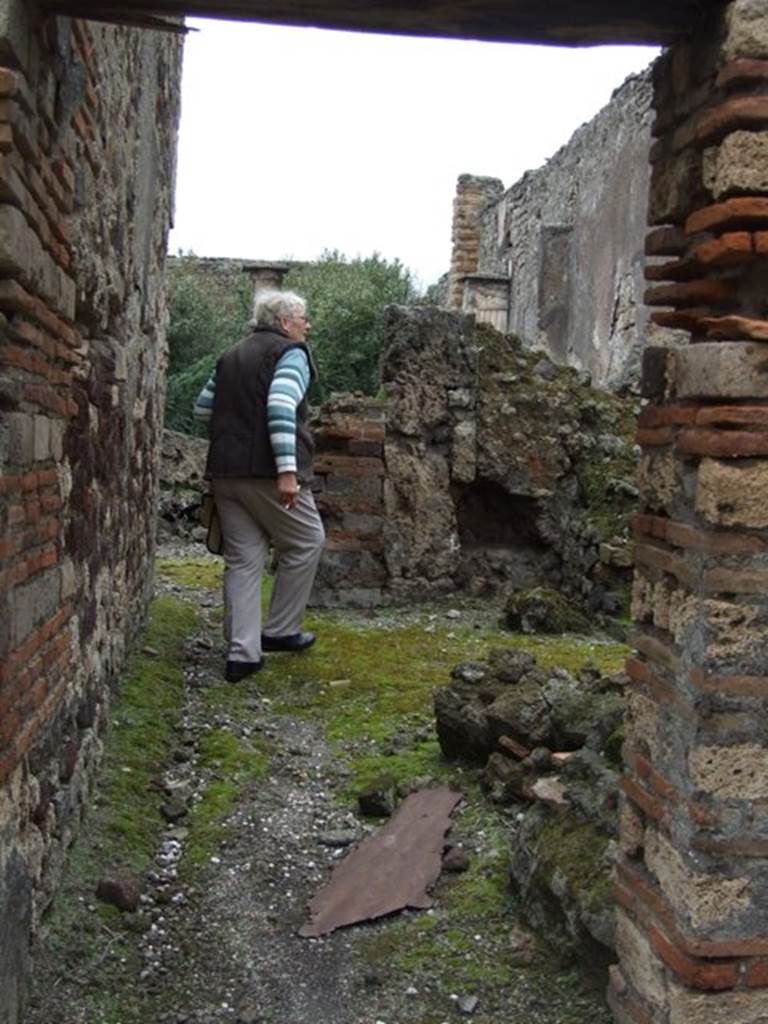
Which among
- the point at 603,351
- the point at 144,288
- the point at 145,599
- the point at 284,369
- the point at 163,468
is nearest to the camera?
the point at 284,369

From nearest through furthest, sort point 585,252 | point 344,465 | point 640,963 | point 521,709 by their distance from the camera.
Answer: point 640,963 → point 521,709 → point 344,465 → point 585,252

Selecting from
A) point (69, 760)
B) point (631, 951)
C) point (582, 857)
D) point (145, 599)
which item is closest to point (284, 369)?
point (145, 599)

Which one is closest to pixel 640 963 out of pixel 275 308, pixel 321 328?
pixel 275 308

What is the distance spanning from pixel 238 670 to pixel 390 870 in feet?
7.16

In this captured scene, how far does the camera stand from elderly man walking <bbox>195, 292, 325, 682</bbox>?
555 centimetres

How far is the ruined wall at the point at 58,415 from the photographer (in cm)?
256

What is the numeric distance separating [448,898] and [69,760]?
122cm

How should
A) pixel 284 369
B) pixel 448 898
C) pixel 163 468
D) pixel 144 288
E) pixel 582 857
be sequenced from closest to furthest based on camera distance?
pixel 582 857
pixel 448 898
pixel 284 369
pixel 144 288
pixel 163 468

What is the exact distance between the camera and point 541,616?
7109 mm

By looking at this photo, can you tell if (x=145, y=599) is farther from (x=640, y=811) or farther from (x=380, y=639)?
(x=640, y=811)

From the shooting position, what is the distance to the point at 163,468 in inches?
454

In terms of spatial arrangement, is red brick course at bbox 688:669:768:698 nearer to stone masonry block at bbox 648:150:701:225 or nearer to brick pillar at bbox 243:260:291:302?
stone masonry block at bbox 648:150:701:225

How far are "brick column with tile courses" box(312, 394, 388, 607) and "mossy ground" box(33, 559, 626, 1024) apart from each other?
0.74 ft

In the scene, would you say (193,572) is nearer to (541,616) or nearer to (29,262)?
(541,616)
